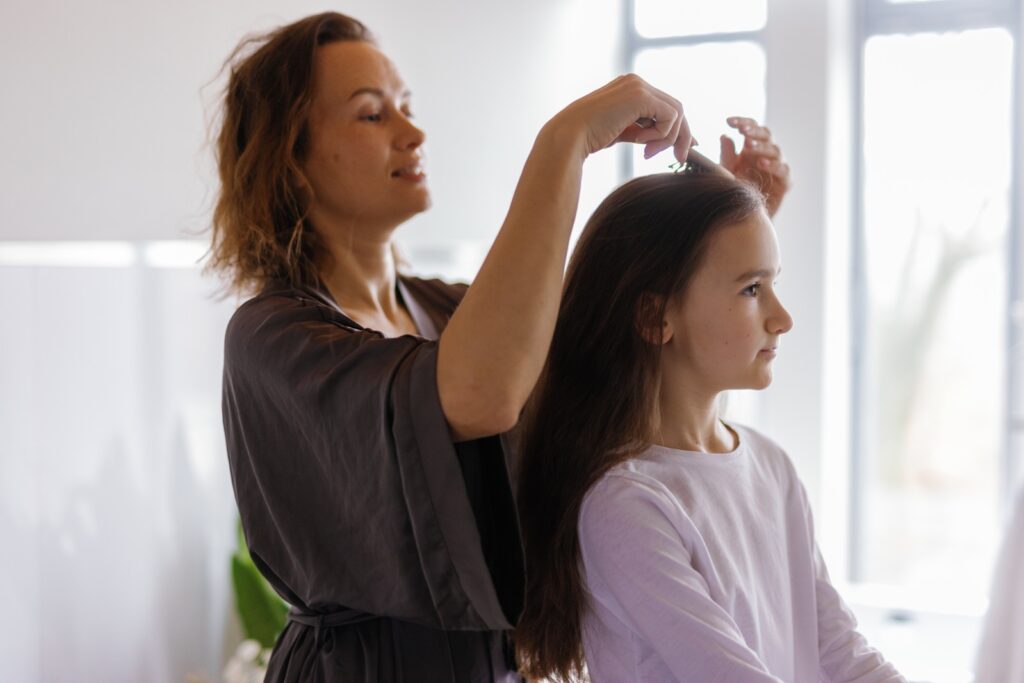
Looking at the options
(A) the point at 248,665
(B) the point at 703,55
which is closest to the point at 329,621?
(A) the point at 248,665

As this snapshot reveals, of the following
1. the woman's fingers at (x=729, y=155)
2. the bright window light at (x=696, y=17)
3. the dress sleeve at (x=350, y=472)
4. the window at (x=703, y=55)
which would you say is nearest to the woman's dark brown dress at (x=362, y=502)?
the dress sleeve at (x=350, y=472)

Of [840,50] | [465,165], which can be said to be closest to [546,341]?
[465,165]

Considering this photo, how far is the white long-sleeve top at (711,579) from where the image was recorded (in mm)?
1024

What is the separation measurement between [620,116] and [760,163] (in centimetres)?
40

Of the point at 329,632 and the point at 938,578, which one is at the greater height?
the point at 329,632

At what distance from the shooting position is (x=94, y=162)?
174 cm

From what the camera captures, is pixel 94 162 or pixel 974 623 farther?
pixel 974 623

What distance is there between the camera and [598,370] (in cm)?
117

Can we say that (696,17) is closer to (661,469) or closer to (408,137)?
(408,137)

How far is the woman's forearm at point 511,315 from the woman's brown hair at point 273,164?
1.13 feet

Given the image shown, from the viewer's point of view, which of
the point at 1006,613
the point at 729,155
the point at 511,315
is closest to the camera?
the point at 511,315

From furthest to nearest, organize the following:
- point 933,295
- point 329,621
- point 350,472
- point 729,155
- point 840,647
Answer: point 933,295 < point 729,155 < point 840,647 < point 329,621 < point 350,472

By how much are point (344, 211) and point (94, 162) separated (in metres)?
0.68

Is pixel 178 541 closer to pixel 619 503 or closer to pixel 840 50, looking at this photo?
pixel 619 503
